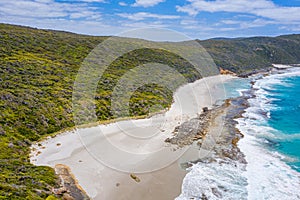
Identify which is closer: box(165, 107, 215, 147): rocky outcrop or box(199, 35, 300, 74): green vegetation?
box(165, 107, 215, 147): rocky outcrop

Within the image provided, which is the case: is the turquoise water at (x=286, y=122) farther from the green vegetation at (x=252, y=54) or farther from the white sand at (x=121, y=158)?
the green vegetation at (x=252, y=54)

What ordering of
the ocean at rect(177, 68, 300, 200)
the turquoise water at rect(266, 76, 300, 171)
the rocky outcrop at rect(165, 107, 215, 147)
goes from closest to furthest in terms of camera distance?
the ocean at rect(177, 68, 300, 200) → the turquoise water at rect(266, 76, 300, 171) → the rocky outcrop at rect(165, 107, 215, 147)

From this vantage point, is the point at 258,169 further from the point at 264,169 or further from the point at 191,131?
the point at 191,131

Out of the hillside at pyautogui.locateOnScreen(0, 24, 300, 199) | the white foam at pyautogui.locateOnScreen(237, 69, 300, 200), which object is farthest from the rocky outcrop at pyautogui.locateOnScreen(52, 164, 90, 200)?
the white foam at pyautogui.locateOnScreen(237, 69, 300, 200)

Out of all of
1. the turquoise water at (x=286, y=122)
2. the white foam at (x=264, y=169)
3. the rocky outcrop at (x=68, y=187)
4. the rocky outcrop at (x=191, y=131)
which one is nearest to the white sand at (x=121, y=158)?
the rocky outcrop at (x=68, y=187)

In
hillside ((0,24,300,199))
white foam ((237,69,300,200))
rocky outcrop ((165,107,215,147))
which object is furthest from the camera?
rocky outcrop ((165,107,215,147))

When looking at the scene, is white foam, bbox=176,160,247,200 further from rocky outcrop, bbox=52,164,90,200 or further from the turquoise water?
rocky outcrop, bbox=52,164,90,200

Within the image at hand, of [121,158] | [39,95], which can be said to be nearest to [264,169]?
[121,158]
